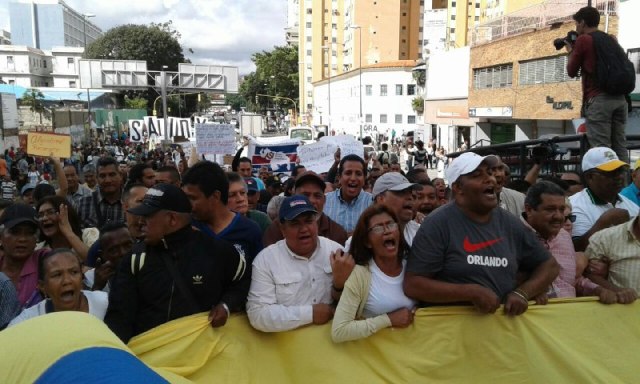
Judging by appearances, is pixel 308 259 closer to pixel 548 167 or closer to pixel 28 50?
pixel 548 167

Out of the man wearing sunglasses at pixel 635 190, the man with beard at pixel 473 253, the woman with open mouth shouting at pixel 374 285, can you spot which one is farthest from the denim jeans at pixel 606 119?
the woman with open mouth shouting at pixel 374 285

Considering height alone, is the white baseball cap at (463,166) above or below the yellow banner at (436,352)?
above

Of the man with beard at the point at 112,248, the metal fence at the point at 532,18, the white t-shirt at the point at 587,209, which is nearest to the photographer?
the man with beard at the point at 112,248

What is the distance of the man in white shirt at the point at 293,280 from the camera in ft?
10.0

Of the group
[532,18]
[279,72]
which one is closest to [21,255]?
[532,18]

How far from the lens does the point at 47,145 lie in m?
8.52

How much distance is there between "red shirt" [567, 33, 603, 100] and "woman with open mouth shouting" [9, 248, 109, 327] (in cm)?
463

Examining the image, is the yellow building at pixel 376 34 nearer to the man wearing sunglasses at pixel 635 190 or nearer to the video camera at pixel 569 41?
the video camera at pixel 569 41

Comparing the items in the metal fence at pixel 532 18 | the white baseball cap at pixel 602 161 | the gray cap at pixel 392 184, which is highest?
the metal fence at pixel 532 18

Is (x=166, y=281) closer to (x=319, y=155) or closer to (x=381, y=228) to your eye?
(x=381, y=228)

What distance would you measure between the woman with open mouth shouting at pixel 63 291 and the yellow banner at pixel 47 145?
596 centimetres

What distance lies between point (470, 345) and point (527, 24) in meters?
27.5

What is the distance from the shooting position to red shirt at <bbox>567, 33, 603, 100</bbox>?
16.9ft

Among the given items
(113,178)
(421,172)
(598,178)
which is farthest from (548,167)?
(113,178)
